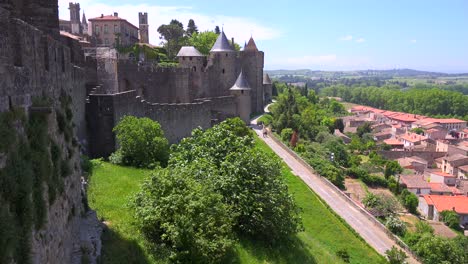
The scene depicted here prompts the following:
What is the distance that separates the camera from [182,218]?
12086 mm

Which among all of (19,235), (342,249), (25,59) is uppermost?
(25,59)

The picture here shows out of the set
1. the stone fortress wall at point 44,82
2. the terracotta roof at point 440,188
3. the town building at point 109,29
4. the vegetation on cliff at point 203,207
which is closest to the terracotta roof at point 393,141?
the terracotta roof at point 440,188

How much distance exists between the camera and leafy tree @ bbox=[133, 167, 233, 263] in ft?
39.9

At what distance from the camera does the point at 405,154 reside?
76.4m

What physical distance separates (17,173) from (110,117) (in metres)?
16.0

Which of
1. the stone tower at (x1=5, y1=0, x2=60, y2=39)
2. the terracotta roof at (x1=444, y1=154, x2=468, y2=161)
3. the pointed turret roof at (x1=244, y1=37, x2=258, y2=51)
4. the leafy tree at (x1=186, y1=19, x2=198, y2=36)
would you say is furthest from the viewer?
the leafy tree at (x1=186, y1=19, x2=198, y2=36)

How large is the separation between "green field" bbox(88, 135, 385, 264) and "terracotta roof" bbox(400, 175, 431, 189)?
29.8 m

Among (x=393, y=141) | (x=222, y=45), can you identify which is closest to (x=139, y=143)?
(x=222, y=45)

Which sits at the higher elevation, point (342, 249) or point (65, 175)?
point (65, 175)

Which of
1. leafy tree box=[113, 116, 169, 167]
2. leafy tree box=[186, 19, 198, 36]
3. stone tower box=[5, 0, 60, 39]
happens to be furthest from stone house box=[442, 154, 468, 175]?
stone tower box=[5, 0, 60, 39]

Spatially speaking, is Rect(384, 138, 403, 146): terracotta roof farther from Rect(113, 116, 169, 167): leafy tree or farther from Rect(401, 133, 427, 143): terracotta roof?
Rect(113, 116, 169, 167): leafy tree

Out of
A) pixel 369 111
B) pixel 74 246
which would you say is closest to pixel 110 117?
pixel 74 246

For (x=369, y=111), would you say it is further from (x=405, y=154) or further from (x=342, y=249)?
(x=342, y=249)

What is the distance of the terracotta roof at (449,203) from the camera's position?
4875cm
